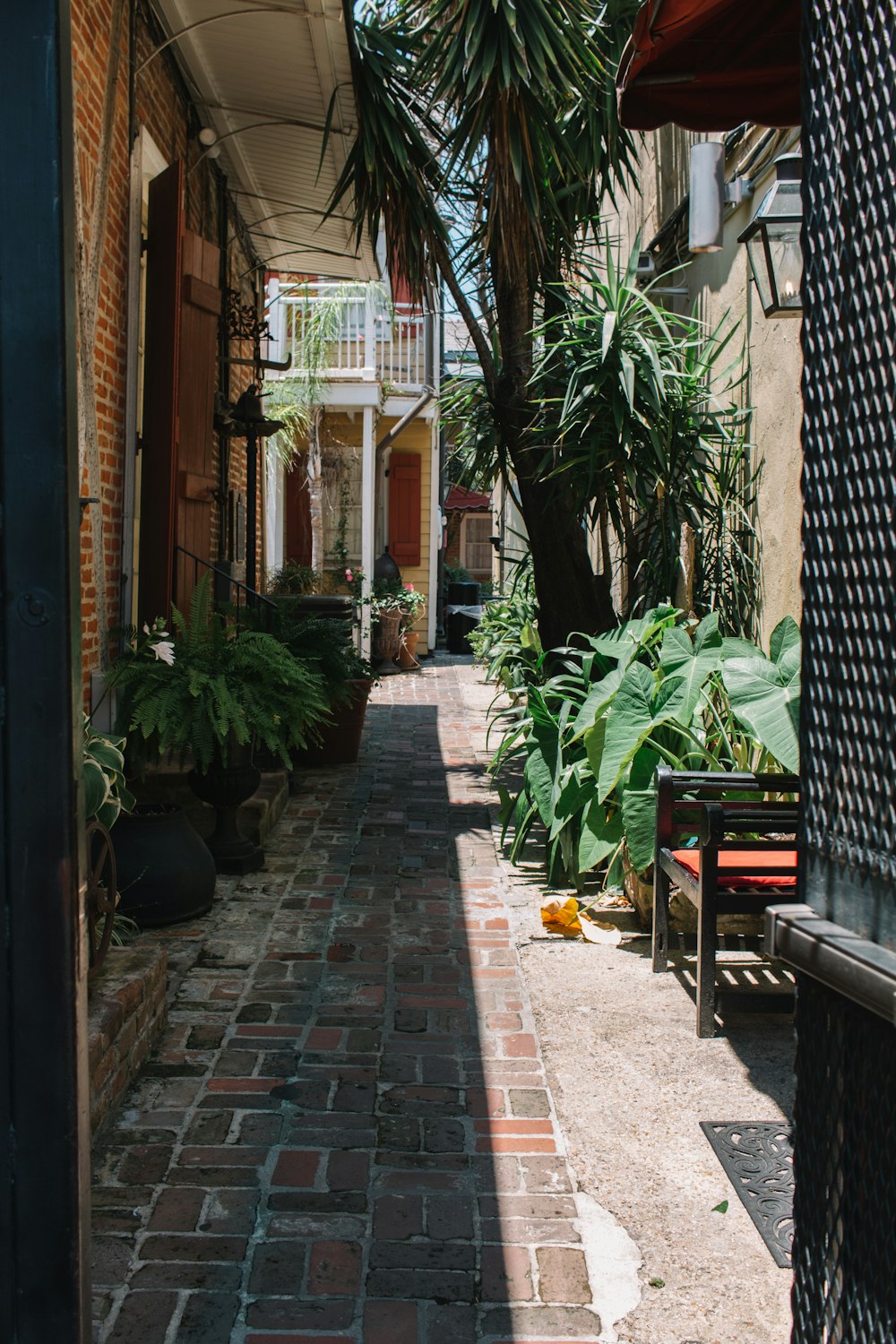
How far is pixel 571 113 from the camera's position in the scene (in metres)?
6.19

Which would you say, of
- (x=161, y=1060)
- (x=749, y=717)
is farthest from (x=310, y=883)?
(x=749, y=717)

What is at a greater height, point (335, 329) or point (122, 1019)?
point (335, 329)

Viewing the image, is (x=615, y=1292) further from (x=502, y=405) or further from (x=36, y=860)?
(x=502, y=405)

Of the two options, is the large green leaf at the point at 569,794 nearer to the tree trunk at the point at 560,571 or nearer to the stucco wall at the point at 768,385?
the stucco wall at the point at 768,385

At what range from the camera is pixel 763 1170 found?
256 cm

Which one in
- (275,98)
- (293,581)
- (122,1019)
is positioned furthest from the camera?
(293,581)

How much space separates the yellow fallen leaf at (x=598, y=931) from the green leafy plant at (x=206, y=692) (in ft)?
4.27

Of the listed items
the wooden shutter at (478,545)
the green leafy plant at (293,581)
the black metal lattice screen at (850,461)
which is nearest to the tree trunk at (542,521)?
the black metal lattice screen at (850,461)

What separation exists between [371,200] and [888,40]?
536cm

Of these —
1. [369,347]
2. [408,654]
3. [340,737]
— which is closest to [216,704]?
[340,737]

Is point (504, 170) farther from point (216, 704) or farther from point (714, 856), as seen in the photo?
point (714, 856)

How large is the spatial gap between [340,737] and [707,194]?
13.0ft

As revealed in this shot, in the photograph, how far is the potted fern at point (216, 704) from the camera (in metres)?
4.39

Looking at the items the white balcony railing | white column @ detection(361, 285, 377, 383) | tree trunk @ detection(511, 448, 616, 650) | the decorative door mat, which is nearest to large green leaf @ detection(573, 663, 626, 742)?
tree trunk @ detection(511, 448, 616, 650)
